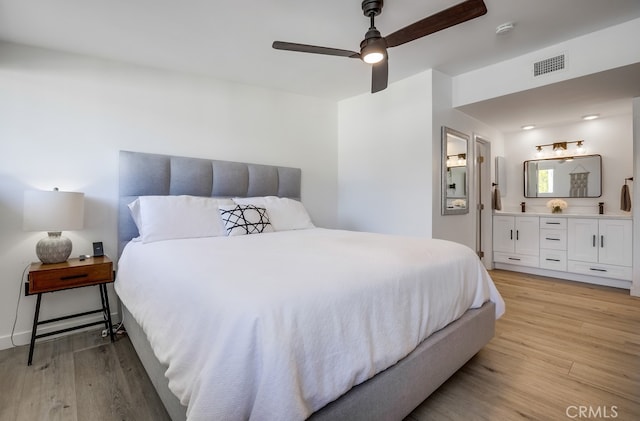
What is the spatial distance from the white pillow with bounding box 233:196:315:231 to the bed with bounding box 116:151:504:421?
2.86 feet

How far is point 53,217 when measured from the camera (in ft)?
6.77

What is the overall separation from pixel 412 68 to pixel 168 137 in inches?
102

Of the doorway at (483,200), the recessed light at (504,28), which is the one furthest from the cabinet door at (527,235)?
the recessed light at (504,28)

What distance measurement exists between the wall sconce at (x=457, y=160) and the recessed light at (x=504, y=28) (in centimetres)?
129

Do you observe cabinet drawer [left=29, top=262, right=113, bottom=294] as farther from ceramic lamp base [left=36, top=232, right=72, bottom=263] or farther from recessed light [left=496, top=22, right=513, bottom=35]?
recessed light [left=496, top=22, right=513, bottom=35]

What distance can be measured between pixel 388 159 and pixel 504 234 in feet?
7.65

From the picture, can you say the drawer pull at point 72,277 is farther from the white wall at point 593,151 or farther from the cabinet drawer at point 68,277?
the white wall at point 593,151

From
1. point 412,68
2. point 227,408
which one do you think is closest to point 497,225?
point 412,68

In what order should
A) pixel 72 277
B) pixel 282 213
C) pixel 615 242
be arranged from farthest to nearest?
pixel 615 242, pixel 282 213, pixel 72 277

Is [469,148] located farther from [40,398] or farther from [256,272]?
[40,398]

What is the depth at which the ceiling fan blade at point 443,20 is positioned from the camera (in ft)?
5.35

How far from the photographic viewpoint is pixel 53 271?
2.02 m

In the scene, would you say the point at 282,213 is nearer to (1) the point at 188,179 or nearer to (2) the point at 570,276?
(1) the point at 188,179

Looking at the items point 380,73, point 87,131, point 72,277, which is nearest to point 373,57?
point 380,73
